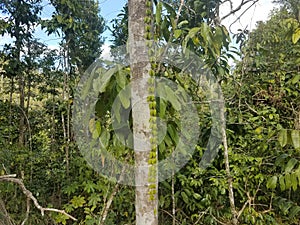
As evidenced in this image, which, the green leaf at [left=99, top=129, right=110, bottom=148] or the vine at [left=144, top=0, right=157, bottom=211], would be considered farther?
the green leaf at [left=99, top=129, right=110, bottom=148]

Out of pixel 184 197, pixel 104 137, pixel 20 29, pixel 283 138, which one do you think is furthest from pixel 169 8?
pixel 20 29

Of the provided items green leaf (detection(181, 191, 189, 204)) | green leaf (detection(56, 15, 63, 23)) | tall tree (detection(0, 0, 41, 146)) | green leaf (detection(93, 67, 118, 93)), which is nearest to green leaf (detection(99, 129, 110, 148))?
green leaf (detection(93, 67, 118, 93))

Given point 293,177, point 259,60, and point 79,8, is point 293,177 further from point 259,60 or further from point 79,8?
point 79,8

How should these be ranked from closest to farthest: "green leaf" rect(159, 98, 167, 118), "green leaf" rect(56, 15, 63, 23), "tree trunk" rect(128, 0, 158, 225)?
"tree trunk" rect(128, 0, 158, 225)
"green leaf" rect(159, 98, 167, 118)
"green leaf" rect(56, 15, 63, 23)

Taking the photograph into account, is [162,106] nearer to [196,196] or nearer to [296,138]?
[296,138]

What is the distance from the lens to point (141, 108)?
925 mm

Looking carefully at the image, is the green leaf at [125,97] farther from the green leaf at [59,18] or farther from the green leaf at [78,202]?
the green leaf at [59,18]

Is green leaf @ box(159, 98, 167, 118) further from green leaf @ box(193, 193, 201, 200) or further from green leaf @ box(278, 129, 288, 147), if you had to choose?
green leaf @ box(193, 193, 201, 200)

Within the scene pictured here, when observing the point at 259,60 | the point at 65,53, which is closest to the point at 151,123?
the point at 259,60

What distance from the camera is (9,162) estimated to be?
2297 millimetres

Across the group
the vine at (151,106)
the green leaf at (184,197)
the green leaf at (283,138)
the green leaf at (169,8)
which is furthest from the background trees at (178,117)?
the vine at (151,106)

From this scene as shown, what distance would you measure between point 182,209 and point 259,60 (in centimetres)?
123

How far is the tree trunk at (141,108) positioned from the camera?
3.03 ft

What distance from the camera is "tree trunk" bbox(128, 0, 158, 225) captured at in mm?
924
